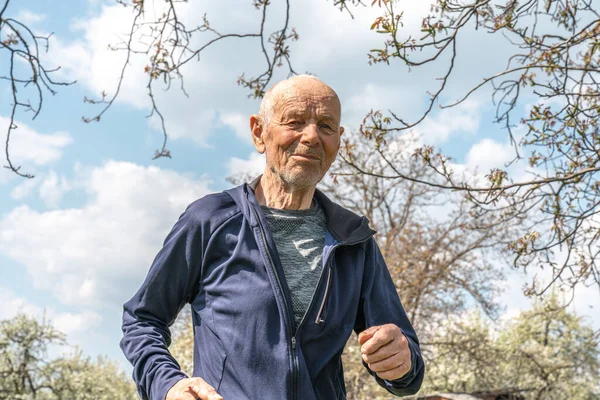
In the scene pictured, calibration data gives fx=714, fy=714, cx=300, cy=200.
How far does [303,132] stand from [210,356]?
79cm

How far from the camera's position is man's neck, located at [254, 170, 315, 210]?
2.47 meters

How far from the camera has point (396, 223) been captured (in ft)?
63.5

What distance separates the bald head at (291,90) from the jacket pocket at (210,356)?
2.47 feet

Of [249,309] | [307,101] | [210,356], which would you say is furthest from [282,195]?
[210,356]

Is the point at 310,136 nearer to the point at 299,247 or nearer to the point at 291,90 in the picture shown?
the point at 291,90

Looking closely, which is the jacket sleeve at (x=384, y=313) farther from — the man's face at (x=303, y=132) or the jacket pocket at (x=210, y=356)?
the jacket pocket at (x=210, y=356)

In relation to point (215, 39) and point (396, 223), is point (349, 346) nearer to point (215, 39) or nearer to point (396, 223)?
point (396, 223)

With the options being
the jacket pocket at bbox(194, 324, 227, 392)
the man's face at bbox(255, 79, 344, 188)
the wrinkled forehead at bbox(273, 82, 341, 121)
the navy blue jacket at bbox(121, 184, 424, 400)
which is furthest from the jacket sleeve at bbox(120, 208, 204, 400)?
the wrinkled forehead at bbox(273, 82, 341, 121)

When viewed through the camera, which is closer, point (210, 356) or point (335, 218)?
point (210, 356)

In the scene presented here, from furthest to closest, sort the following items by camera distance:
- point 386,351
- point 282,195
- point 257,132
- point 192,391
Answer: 1. point 257,132
2. point 282,195
3. point 386,351
4. point 192,391

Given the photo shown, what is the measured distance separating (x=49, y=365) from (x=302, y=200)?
63.9ft

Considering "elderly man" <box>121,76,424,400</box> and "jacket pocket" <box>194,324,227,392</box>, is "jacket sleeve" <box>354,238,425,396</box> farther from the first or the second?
"jacket pocket" <box>194,324,227,392</box>

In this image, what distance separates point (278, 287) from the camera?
2.24 m

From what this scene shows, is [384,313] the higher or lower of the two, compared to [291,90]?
lower
